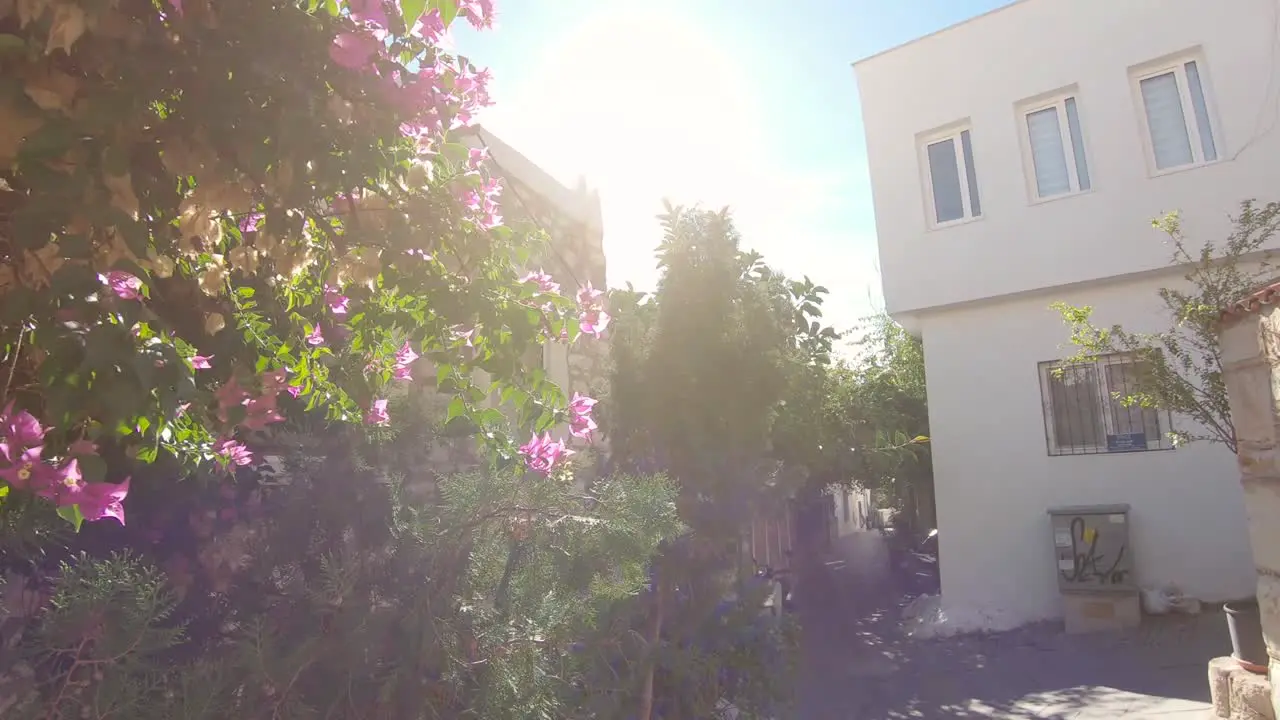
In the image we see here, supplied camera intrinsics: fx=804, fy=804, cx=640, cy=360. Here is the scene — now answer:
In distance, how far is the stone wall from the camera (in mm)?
4168

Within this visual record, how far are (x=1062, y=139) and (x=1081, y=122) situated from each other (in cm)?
25

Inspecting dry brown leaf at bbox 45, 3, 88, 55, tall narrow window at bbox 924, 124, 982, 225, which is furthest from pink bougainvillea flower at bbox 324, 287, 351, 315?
tall narrow window at bbox 924, 124, 982, 225

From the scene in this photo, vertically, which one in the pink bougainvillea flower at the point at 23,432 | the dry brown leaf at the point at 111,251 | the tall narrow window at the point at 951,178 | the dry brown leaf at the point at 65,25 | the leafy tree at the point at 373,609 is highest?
the tall narrow window at the point at 951,178

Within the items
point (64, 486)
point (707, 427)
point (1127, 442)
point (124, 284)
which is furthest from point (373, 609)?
point (1127, 442)

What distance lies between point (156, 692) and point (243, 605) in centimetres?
70

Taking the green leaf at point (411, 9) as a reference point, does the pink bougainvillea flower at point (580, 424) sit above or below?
below

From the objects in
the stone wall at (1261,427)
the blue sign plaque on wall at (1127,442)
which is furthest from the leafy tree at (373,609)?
the blue sign plaque on wall at (1127,442)

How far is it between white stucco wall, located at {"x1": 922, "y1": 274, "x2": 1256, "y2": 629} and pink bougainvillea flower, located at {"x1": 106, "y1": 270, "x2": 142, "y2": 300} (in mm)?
8742

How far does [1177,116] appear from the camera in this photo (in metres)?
8.38

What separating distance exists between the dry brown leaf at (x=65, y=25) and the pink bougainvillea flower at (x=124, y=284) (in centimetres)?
38

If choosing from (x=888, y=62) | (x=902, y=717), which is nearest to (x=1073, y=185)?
(x=888, y=62)

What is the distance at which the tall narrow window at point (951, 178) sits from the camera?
941 cm

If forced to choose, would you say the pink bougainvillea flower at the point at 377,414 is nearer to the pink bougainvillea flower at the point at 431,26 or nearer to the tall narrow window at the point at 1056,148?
the pink bougainvillea flower at the point at 431,26

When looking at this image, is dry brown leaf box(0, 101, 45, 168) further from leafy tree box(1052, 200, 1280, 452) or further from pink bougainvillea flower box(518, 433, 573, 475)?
leafy tree box(1052, 200, 1280, 452)
